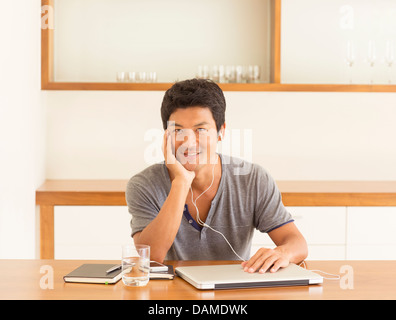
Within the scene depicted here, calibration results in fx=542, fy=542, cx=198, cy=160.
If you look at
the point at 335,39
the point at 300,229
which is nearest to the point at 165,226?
the point at 300,229

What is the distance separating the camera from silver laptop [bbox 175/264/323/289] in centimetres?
131

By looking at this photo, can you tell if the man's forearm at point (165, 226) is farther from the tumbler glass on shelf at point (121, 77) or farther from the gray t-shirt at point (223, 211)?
the tumbler glass on shelf at point (121, 77)

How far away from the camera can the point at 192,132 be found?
1.85 meters

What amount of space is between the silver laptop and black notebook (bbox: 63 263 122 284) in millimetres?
169

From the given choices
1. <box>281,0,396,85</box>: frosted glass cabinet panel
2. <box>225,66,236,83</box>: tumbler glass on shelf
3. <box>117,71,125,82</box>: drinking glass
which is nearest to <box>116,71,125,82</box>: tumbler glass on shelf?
Answer: <box>117,71,125,82</box>: drinking glass

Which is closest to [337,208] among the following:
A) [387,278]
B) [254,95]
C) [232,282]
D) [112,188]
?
[254,95]

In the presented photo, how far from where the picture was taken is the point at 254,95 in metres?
3.66

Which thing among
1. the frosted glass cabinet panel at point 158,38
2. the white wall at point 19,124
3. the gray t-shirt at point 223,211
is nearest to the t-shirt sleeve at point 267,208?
the gray t-shirt at point 223,211

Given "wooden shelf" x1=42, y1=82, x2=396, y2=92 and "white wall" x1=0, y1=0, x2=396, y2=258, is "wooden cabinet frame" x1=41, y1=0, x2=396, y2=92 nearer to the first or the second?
"wooden shelf" x1=42, y1=82, x2=396, y2=92

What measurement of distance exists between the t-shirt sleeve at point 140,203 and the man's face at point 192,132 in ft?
0.57

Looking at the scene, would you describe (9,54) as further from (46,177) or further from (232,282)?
(232,282)

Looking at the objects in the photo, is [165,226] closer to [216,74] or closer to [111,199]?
[111,199]

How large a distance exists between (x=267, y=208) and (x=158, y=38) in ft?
6.88
